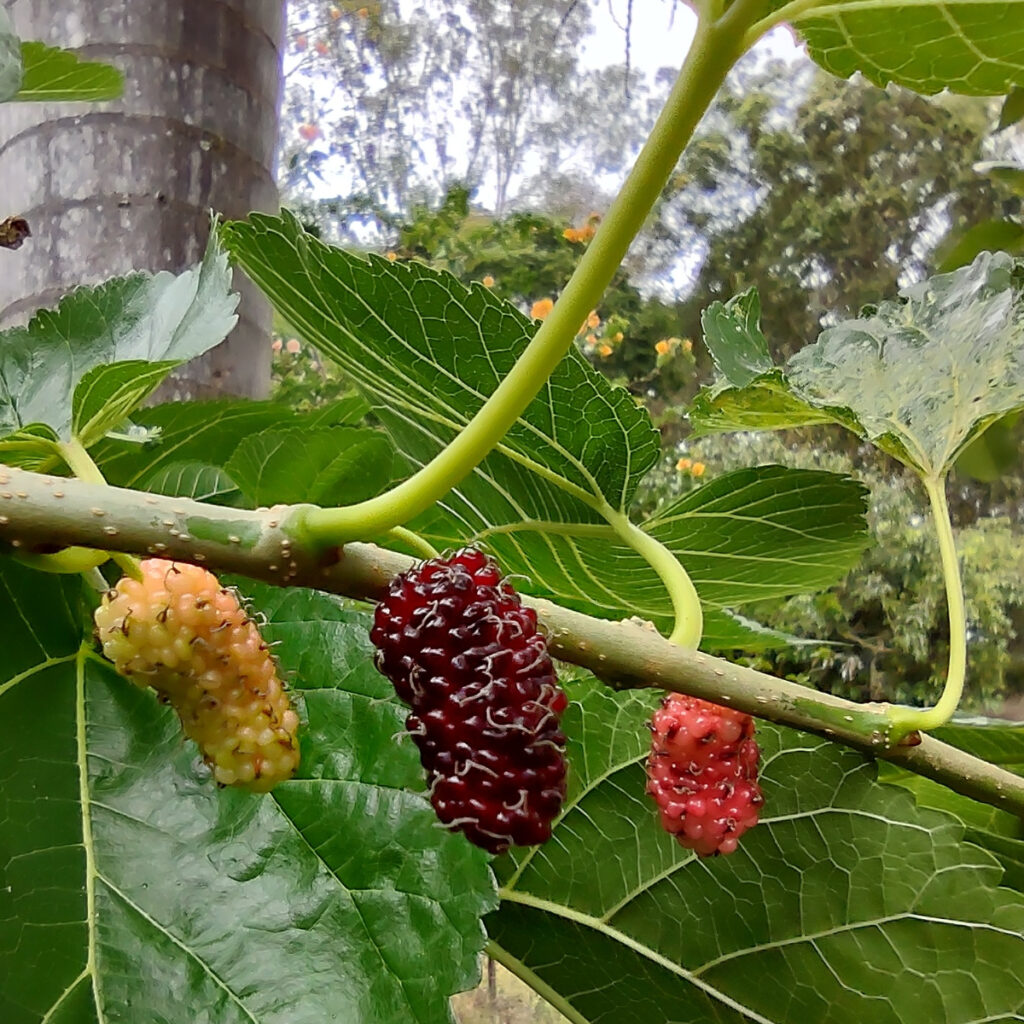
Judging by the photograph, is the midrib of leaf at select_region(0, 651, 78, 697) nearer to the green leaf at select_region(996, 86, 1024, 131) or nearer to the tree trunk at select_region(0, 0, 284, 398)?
the tree trunk at select_region(0, 0, 284, 398)

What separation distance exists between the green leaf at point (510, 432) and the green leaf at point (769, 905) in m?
0.08

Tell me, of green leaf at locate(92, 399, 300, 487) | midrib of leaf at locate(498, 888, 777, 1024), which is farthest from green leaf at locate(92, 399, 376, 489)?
midrib of leaf at locate(498, 888, 777, 1024)

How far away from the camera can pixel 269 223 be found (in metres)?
0.33

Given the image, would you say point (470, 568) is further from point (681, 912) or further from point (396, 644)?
point (681, 912)

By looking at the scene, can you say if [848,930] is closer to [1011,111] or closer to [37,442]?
[37,442]

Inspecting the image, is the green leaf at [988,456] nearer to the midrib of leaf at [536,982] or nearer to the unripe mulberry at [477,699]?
the midrib of leaf at [536,982]

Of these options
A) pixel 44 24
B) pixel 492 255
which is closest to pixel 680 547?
pixel 44 24

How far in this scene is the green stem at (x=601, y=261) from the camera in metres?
0.22

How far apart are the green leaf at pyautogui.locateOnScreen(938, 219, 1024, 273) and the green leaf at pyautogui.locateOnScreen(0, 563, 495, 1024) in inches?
35.9

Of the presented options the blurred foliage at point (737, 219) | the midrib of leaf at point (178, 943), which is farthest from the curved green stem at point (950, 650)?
the blurred foliage at point (737, 219)

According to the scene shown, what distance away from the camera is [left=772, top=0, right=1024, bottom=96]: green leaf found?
0.26 m

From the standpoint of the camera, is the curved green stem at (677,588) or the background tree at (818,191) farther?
the background tree at (818,191)

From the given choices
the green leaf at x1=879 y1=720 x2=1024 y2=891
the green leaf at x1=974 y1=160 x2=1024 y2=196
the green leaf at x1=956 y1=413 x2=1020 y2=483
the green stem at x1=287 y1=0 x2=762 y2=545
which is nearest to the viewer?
the green stem at x1=287 y1=0 x2=762 y2=545

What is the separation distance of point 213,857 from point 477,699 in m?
0.13
